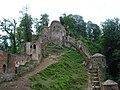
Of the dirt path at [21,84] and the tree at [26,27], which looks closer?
the dirt path at [21,84]

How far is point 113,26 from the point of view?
46906mm

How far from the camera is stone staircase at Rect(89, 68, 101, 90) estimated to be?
3353 centimetres

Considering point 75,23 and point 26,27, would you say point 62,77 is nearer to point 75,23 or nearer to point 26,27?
point 26,27

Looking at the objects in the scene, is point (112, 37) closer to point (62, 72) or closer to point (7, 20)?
point (62, 72)

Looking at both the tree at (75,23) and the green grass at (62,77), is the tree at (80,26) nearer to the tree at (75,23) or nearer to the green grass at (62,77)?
the tree at (75,23)

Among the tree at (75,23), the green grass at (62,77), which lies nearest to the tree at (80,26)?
the tree at (75,23)

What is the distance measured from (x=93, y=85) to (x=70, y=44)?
18238mm

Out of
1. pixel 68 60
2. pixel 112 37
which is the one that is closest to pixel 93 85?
pixel 68 60

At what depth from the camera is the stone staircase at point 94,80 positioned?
33531 mm

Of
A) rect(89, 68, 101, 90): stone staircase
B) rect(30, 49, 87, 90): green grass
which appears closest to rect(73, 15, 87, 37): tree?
rect(30, 49, 87, 90): green grass

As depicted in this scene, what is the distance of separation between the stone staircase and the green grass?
0.73 m

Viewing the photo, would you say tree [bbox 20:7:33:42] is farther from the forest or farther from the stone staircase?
the stone staircase

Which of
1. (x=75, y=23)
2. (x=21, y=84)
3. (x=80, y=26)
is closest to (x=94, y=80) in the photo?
(x=21, y=84)

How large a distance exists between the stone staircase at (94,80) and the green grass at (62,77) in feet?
2.40
